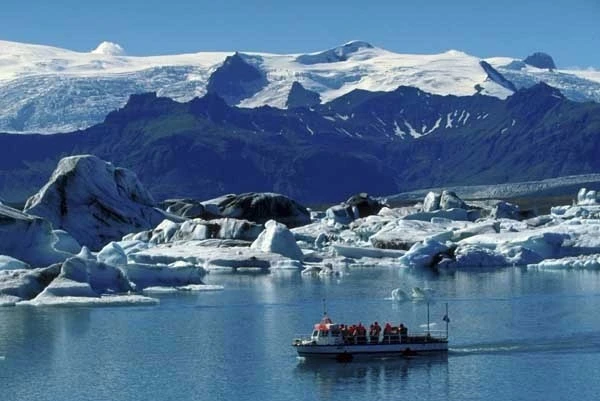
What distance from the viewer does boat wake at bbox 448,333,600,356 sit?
182 feet

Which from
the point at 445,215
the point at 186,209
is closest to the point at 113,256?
the point at 445,215

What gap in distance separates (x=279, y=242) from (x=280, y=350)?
46977 millimetres

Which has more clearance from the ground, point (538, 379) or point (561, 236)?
point (561, 236)

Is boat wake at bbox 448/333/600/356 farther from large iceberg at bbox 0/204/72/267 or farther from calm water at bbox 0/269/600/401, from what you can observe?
large iceberg at bbox 0/204/72/267

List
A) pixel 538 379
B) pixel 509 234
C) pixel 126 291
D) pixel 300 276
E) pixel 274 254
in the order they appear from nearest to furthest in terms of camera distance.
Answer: pixel 538 379 → pixel 126 291 → pixel 300 276 → pixel 274 254 → pixel 509 234

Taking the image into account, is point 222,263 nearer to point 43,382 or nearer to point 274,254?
point 274,254

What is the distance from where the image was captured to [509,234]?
359 ft

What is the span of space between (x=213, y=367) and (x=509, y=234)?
60026 mm

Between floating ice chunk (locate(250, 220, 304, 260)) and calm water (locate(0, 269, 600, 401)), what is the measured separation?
20.7m

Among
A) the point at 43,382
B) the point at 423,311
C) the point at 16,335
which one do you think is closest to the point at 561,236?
the point at 423,311

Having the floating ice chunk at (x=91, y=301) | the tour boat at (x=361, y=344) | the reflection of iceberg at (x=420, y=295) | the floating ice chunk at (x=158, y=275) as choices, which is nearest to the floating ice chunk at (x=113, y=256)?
the floating ice chunk at (x=158, y=275)

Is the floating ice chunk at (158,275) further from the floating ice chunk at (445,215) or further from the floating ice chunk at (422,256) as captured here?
the floating ice chunk at (445,215)

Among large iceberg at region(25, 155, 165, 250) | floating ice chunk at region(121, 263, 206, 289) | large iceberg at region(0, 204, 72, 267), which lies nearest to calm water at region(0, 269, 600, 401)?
floating ice chunk at region(121, 263, 206, 289)

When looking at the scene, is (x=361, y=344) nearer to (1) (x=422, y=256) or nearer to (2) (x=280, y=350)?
(2) (x=280, y=350)
